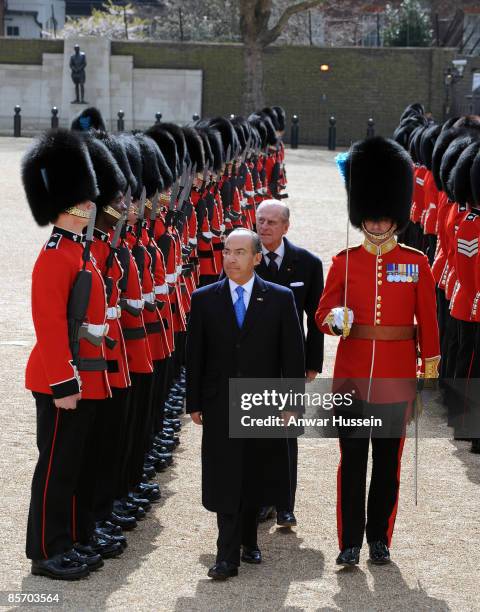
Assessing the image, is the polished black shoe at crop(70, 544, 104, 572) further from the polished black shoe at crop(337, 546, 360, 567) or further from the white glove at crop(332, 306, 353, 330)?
the white glove at crop(332, 306, 353, 330)

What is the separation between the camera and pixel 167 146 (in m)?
7.72

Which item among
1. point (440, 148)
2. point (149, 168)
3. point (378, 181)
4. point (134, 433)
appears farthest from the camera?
point (440, 148)

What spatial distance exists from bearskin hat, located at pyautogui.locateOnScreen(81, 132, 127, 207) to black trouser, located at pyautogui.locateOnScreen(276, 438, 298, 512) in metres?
1.14

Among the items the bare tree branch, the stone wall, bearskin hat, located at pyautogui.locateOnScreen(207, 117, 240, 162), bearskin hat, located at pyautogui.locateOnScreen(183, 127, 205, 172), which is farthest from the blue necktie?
the stone wall

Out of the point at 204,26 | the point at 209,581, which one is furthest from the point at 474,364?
the point at 204,26

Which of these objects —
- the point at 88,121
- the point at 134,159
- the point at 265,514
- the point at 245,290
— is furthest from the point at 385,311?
the point at 88,121

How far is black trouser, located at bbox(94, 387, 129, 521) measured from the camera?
16.6 ft

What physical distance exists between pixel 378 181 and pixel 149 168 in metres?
1.64

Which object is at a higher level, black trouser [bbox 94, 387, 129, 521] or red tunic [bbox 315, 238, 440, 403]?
red tunic [bbox 315, 238, 440, 403]

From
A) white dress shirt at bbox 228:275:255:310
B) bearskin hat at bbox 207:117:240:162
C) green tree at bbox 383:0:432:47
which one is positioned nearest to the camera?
white dress shirt at bbox 228:275:255:310

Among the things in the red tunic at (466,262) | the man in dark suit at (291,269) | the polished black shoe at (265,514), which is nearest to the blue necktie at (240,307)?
the man in dark suit at (291,269)

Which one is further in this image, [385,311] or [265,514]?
[265,514]

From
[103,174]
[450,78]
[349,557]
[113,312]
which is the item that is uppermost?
[103,174]

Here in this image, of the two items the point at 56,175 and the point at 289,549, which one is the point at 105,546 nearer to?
the point at 289,549
